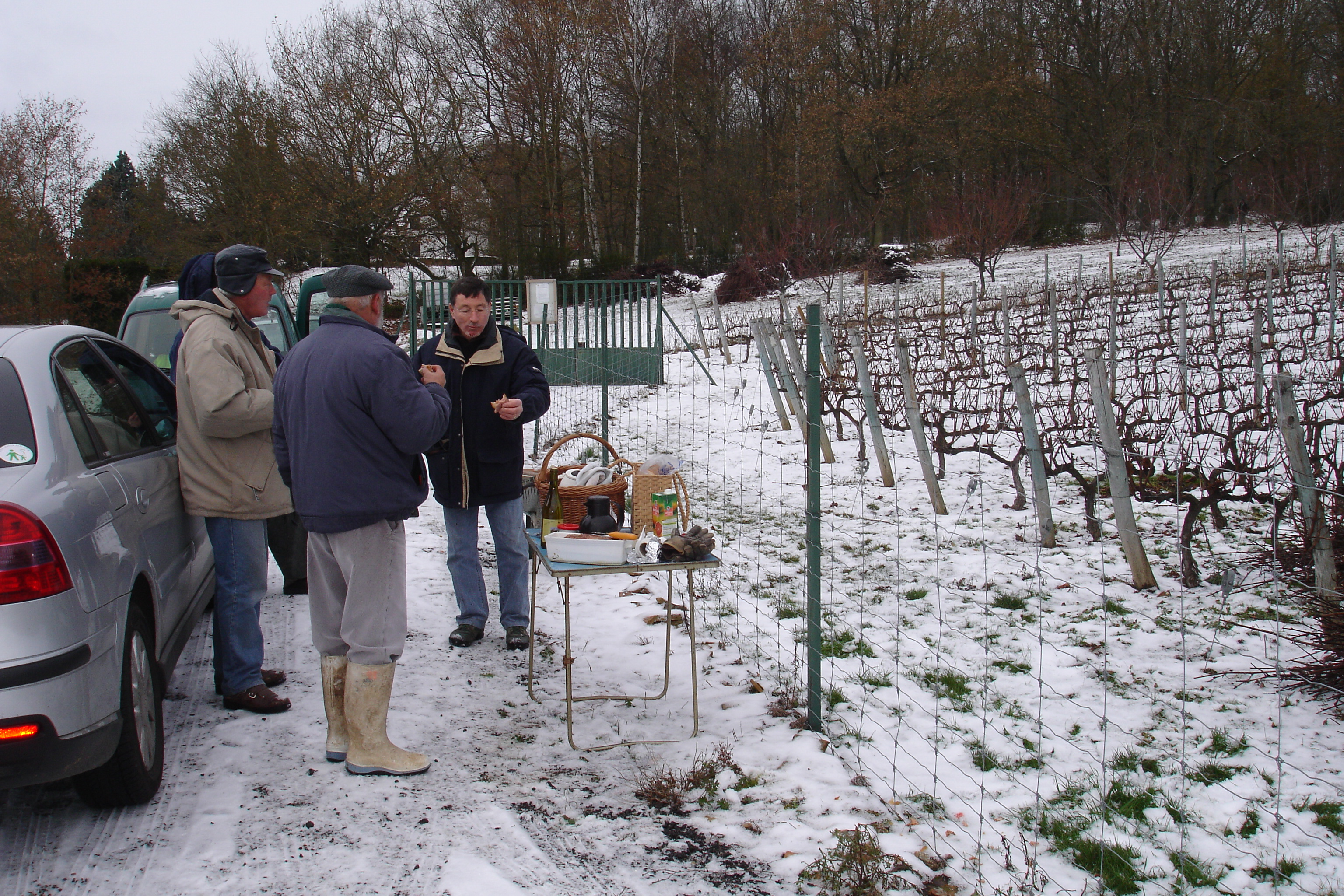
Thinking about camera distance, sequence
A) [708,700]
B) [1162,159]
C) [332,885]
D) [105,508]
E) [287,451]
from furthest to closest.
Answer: [1162,159] → [708,700] → [287,451] → [105,508] → [332,885]

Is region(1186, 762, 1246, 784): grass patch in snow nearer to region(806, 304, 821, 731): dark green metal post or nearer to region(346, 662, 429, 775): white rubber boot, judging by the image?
region(806, 304, 821, 731): dark green metal post

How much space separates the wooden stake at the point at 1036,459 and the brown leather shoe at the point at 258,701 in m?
4.71

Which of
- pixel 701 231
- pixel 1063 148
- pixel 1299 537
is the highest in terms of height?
pixel 1063 148

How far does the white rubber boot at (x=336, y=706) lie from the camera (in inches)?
127

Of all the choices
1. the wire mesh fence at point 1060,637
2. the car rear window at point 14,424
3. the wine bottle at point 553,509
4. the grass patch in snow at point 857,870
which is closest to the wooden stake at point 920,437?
the wire mesh fence at point 1060,637

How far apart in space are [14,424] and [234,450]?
0.94 meters

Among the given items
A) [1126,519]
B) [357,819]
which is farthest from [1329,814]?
[357,819]

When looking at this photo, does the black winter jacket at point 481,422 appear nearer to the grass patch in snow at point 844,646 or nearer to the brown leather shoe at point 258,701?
the brown leather shoe at point 258,701

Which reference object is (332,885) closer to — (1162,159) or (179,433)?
(179,433)

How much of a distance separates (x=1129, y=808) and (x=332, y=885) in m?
2.50

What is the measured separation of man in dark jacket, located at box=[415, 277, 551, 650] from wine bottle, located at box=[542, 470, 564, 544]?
321 mm

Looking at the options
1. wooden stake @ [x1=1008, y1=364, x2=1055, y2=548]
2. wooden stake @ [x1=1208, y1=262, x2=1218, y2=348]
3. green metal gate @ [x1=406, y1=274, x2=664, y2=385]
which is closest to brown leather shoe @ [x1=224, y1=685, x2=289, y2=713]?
wooden stake @ [x1=1008, y1=364, x2=1055, y2=548]

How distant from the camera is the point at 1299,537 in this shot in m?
4.64

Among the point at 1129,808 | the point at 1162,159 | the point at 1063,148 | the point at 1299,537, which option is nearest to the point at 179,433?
the point at 1129,808
